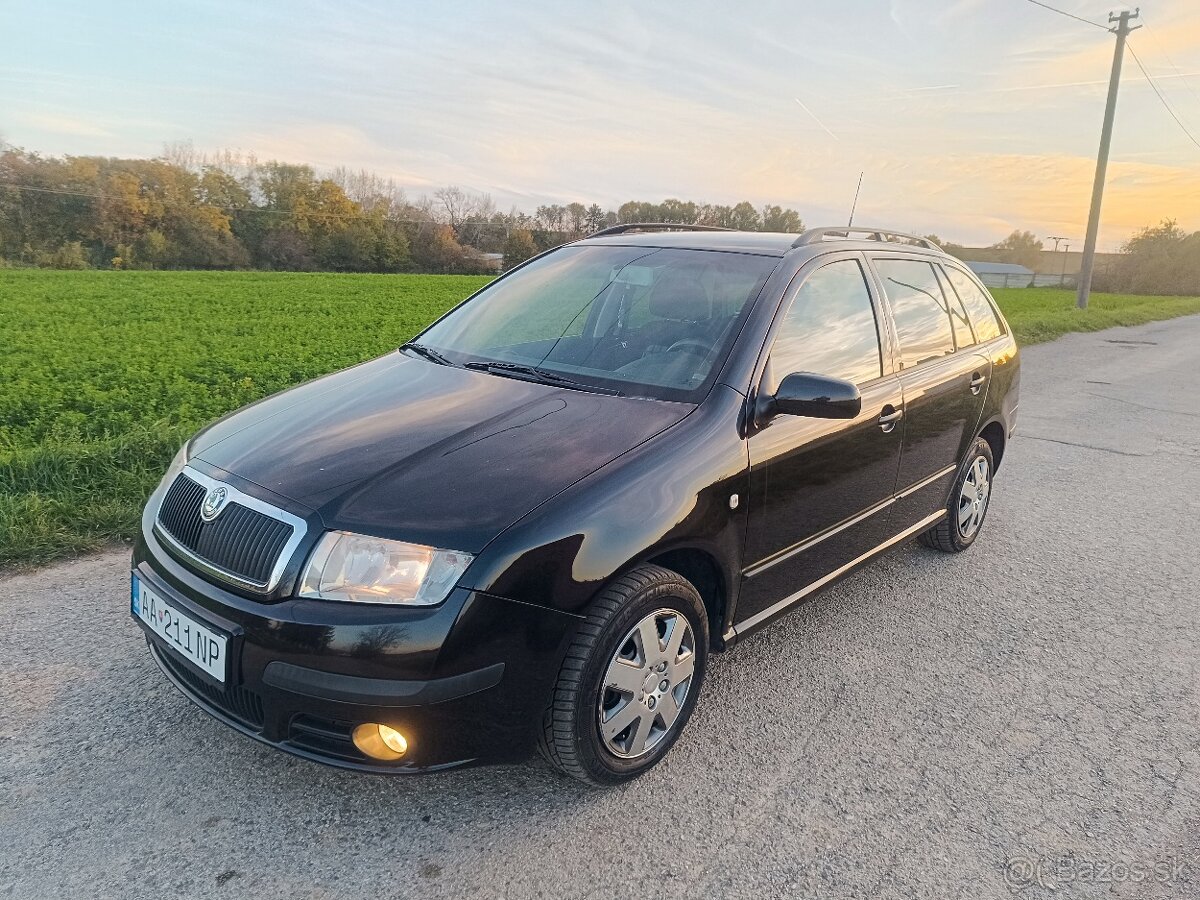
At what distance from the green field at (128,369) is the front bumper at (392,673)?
243cm

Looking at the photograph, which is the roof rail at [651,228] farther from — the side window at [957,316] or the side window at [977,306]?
the side window at [977,306]

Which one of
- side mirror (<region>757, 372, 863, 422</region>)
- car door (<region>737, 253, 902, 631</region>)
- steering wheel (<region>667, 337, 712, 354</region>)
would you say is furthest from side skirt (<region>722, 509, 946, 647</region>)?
steering wheel (<region>667, 337, 712, 354</region>)

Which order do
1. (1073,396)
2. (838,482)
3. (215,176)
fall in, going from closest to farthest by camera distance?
1. (838,482)
2. (1073,396)
3. (215,176)

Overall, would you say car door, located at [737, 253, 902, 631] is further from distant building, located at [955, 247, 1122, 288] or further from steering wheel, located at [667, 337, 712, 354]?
distant building, located at [955, 247, 1122, 288]

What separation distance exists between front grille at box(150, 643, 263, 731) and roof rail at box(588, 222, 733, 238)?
276 centimetres

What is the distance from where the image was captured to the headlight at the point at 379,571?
80.1 inches

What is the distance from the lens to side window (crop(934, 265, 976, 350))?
4.17 metres

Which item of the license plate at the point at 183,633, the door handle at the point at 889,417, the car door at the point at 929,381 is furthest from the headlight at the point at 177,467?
the car door at the point at 929,381

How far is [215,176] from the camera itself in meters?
70.1

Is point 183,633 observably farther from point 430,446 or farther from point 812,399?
point 812,399

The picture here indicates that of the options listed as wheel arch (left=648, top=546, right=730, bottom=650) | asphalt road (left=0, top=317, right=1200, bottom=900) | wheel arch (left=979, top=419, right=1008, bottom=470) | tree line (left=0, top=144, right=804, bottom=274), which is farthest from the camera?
tree line (left=0, top=144, right=804, bottom=274)

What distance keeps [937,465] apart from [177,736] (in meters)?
3.44

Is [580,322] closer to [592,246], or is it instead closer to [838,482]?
[592,246]

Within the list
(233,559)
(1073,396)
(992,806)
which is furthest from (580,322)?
(1073,396)
